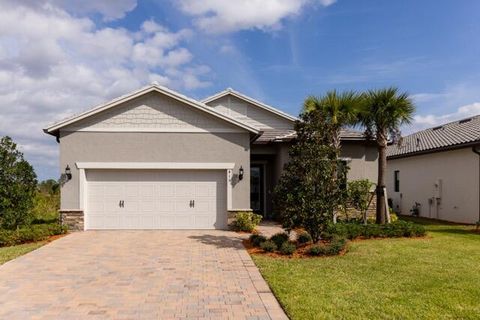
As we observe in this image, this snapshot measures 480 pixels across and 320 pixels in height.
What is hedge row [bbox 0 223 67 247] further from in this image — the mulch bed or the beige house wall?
the beige house wall

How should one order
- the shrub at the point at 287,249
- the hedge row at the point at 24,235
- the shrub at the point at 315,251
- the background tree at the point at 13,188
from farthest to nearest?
the background tree at the point at 13,188, the hedge row at the point at 24,235, the shrub at the point at 287,249, the shrub at the point at 315,251

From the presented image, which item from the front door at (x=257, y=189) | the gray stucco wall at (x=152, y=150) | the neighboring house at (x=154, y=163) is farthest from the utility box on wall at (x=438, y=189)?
the gray stucco wall at (x=152, y=150)

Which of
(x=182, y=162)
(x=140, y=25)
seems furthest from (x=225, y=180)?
(x=140, y=25)

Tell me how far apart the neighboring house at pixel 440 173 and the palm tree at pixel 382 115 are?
103cm

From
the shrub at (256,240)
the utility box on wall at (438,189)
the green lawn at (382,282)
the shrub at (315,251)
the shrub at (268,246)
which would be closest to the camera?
the green lawn at (382,282)

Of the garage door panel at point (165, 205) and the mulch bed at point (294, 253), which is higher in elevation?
the garage door panel at point (165, 205)

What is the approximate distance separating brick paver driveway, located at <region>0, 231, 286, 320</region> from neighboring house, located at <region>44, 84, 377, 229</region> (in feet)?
9.62

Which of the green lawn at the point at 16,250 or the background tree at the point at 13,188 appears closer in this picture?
the green lawn at the point at 16,250

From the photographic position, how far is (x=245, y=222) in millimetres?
15688

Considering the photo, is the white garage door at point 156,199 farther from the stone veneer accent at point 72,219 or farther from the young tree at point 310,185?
the young tree at point 310,185

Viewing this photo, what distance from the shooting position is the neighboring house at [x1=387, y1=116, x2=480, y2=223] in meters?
18.5

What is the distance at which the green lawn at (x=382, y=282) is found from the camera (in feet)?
21.8

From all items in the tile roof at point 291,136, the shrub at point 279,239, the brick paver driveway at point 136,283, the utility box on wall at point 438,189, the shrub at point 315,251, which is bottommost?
the brick paver driveway at point 136,283

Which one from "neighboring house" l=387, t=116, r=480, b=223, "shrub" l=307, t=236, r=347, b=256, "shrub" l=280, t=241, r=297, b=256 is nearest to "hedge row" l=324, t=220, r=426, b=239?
"shrub" l=307, t=236, r=347, b=256
